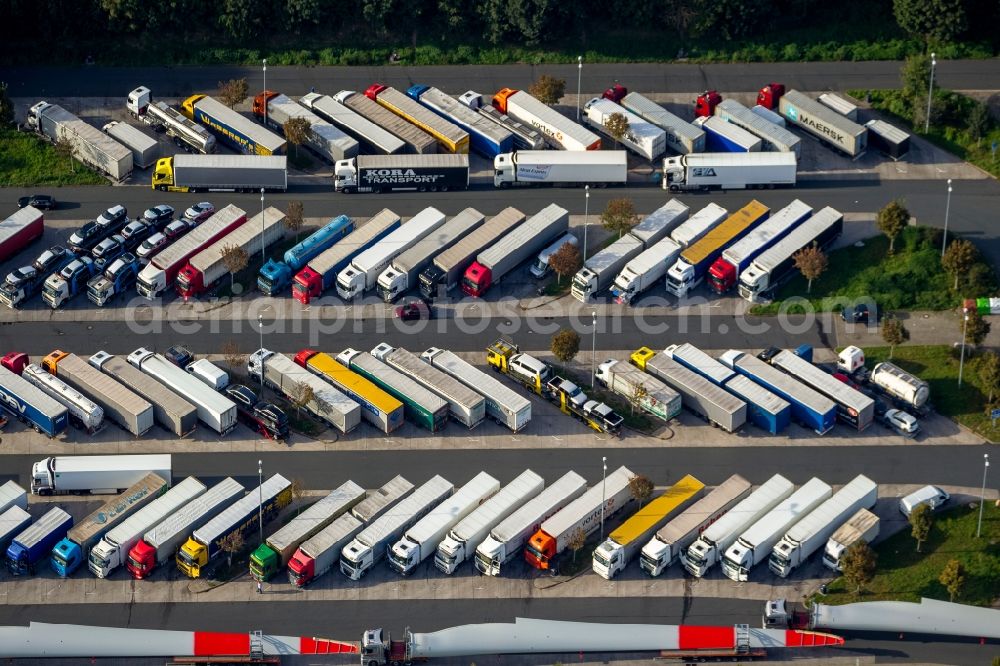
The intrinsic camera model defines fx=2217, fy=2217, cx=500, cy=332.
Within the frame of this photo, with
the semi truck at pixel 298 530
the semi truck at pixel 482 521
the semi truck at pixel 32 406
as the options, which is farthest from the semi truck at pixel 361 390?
the semi truck at pixel 32 406

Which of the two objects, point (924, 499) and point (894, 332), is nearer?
point (924, 499)

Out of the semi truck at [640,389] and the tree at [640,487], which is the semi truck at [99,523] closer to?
the tree at [640,487]

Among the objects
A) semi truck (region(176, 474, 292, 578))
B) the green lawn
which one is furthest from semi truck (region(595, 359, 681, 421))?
semi truck (region(176, 474, 292, 578))

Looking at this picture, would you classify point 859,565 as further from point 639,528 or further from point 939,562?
point 639,528

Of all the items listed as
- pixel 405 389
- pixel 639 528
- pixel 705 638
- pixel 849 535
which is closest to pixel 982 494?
pixel 849 535

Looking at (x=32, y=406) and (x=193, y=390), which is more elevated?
(x=193, y=390)

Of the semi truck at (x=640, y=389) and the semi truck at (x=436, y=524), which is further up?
the semi truck at (x=640, y=389)

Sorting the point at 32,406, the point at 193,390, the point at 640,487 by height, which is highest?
the point at 193,390
